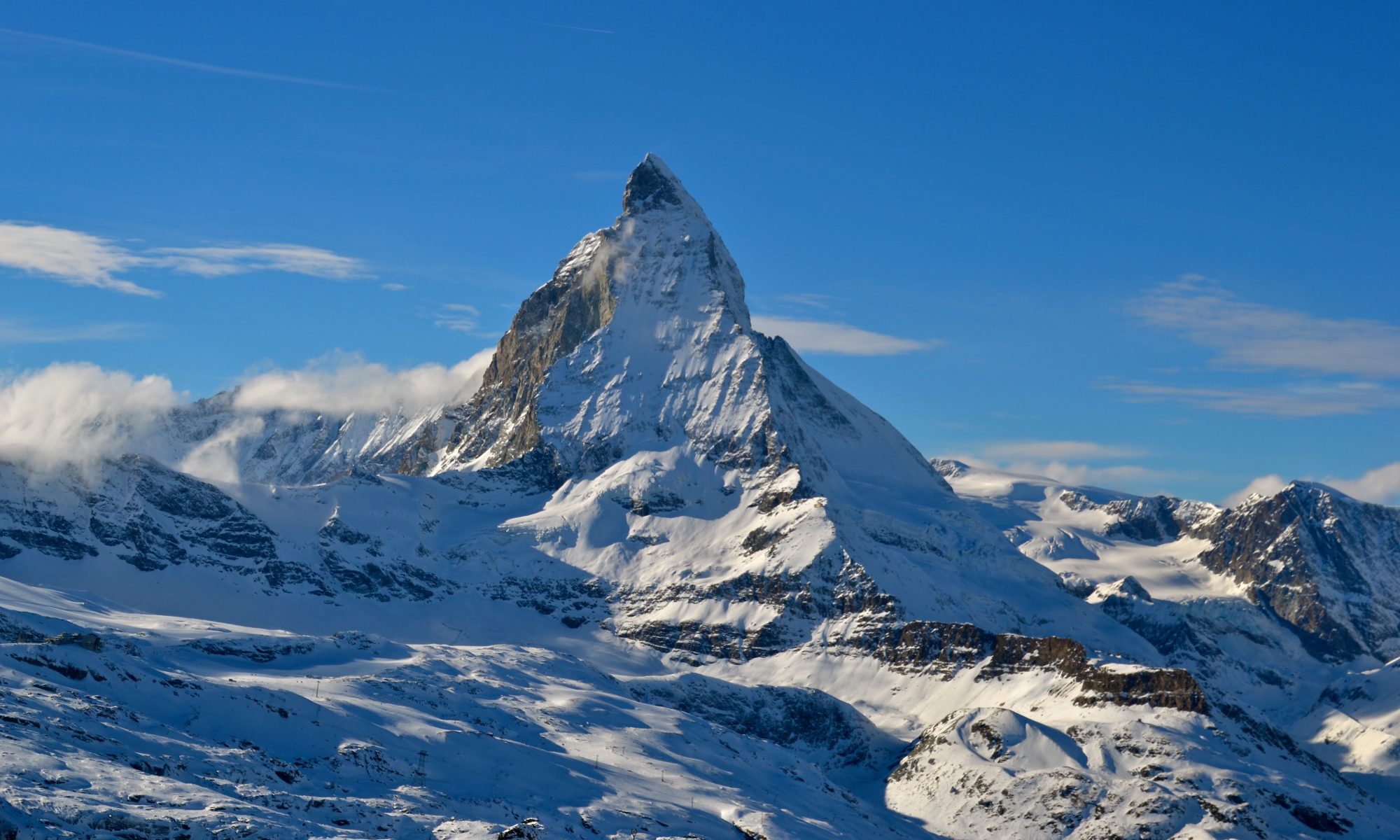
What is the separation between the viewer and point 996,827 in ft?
610

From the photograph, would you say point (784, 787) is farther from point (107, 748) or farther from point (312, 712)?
point (107, 748)

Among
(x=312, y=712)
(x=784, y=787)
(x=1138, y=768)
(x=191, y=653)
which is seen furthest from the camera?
(x=1138, y=768)

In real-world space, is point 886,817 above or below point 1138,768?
below

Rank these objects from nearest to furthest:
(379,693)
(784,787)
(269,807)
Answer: (269,807) < (379,693) < (784,787)

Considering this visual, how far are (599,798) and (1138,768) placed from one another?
90566 millimetres

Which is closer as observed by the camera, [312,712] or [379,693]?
[312,712]

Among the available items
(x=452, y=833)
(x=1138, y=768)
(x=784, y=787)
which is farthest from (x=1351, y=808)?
(x=452, y=833)

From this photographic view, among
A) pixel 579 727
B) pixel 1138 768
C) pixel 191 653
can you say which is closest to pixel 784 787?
pixel 579 727

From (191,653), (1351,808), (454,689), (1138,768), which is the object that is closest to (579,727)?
(454,689)

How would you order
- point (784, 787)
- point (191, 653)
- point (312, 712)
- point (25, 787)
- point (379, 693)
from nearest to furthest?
point (25, 787) < point (312, 712) < point (379, 693) < point (784, 787) < point (191, 653)

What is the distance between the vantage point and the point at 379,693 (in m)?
153

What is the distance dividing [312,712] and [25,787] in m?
50.3

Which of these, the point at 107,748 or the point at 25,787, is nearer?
the point at 25,787

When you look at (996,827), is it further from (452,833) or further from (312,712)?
(452,833)
